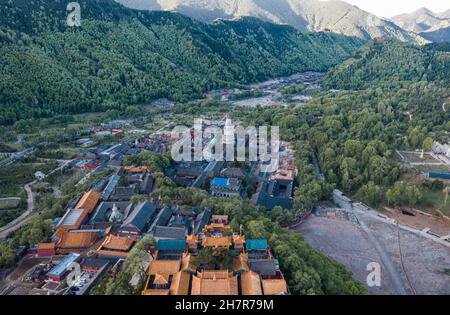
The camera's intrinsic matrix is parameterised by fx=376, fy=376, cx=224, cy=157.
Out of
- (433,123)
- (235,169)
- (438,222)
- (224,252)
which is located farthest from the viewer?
(433,123)

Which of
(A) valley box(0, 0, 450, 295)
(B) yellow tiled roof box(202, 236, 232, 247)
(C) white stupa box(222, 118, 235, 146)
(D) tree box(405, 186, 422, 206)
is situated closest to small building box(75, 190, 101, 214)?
(A) valley box(0, 0, 450, 295)

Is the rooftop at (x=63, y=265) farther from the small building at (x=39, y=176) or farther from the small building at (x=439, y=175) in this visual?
the small building at (x=439, y=175)

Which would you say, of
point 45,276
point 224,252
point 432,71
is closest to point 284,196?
point 224,252

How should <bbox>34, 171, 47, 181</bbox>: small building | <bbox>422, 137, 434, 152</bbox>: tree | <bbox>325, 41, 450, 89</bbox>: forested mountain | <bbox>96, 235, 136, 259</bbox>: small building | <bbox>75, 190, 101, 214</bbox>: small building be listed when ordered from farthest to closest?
<bbox>325, 41, 450, 89</bbox>: forested mountain, <bbox>422, 137, 434, 152</bbox>: tree, <bbox>34, 171, 47, 181</bbox>: small building, <bbox>75, 190, 101, 214</bbox>: small building, <bbox>96, 235, 136, 259</bbox>: small building

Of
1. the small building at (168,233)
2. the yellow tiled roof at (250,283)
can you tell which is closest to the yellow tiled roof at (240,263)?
the yellow tiled roof at (250,283)

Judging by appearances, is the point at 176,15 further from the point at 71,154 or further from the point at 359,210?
the point at 359,210

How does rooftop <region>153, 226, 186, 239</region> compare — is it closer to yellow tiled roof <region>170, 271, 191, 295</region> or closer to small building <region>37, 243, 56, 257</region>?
yellow tiled roof <region>170, 271, 191, 295</region>
